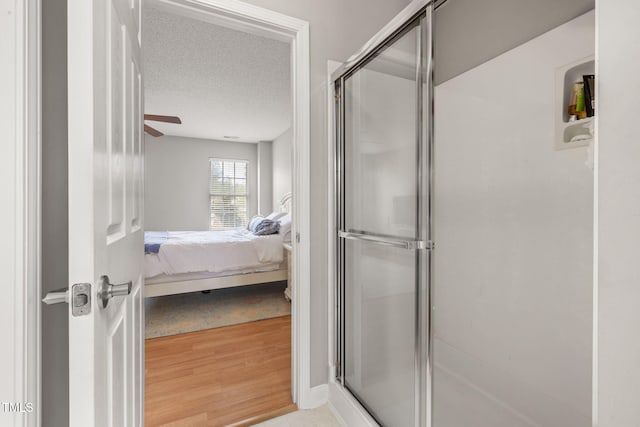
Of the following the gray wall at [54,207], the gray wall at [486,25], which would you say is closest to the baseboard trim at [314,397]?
the gray wall at [54,207]

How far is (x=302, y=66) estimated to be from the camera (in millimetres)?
1656

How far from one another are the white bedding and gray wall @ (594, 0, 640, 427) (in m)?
3.27

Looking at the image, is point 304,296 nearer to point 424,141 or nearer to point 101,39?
point 424,141

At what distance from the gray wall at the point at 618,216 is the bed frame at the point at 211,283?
10.9 ft

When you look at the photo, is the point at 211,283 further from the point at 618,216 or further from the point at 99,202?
the point at 618,216

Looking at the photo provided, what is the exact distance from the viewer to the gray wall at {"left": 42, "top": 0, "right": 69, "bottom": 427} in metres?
0.76

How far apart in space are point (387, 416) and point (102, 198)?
4.74 feet

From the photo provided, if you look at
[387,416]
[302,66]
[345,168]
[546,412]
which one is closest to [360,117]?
[345,168]

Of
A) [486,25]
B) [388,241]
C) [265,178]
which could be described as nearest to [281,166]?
[265,178]

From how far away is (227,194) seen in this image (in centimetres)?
630

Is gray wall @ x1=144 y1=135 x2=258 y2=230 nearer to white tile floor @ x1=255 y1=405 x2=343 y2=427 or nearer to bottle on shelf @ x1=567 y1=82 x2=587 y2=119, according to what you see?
white tile floor @ x1=255 y1=405 x2=343 y2=427

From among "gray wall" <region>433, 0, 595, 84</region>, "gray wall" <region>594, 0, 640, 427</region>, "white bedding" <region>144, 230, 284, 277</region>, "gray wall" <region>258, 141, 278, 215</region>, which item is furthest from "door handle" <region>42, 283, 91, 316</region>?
"gray wall" <region>258, 141, 278, 215</region>

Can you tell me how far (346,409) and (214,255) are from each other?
2277 mm

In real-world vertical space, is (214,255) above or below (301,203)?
below
